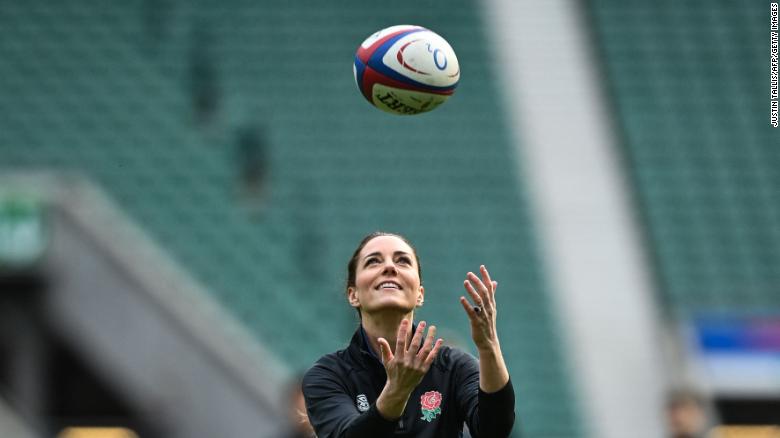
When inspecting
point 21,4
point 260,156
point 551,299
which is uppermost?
point 21,4

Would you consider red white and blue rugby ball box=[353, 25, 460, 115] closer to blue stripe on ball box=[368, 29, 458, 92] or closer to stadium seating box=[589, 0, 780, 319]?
blue stripe on ball box=[368, 29, 458, 92]

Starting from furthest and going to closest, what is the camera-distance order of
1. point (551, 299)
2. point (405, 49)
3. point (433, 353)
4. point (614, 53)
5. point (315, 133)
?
point (614, 53) → point (315, 133) → point (551, 299) → point (405, 49) → point (433, 353)

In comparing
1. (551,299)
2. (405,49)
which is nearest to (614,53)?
(551,299)

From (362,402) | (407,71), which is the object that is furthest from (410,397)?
(407,71)

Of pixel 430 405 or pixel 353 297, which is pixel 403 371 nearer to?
pixel 430 405

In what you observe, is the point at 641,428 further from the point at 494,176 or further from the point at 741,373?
the point at 494,176

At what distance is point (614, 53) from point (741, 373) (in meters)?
5.58

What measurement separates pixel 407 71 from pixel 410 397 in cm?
180

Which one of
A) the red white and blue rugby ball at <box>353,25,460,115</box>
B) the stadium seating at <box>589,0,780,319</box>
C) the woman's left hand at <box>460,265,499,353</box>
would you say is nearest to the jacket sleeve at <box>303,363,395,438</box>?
the woman's left hand at <box>460,265,499,353</box>

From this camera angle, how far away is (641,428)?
1584cm

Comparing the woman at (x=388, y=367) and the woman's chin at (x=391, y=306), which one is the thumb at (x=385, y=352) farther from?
the woman's chin at (x=391, y=306)

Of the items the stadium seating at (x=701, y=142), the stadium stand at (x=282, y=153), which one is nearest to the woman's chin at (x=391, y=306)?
→ the stadium stand at (x=282, y=153)

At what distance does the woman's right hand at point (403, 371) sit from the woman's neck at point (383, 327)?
42cm

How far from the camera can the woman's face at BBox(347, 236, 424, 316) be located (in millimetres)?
4906
